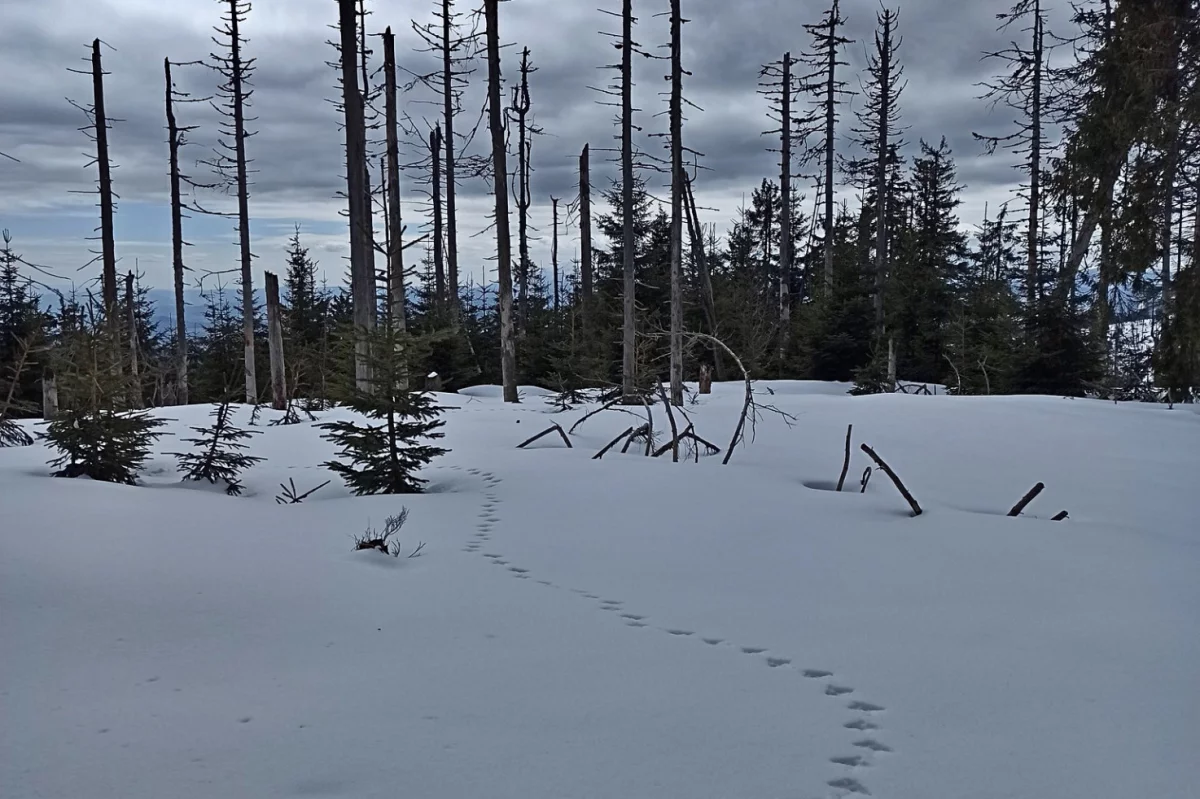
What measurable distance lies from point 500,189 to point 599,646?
1533 cm

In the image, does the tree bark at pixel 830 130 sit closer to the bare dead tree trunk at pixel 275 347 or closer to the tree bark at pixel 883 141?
the tree bark at pixel 883 141

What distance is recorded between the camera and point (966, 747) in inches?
96.0

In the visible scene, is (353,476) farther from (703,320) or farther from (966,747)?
(703,320)

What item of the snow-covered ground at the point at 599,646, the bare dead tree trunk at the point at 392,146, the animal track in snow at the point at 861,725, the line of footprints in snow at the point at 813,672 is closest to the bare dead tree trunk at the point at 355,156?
the bare dead tree trunk at the point at 392,146

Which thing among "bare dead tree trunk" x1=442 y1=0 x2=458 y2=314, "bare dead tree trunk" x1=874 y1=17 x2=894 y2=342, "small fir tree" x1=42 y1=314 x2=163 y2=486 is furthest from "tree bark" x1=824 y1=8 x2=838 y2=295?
"small fir tree" x1=42 y1=314 x2=163 y2=486

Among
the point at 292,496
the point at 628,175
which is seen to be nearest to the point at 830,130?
the point at 628,175

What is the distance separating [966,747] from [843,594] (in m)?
1.69

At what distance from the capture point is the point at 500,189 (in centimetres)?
1745

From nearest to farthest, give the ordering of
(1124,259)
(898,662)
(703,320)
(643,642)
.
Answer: (898,662), (643,642), (1124,259), (703,320)

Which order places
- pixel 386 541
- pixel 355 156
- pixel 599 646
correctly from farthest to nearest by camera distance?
pixel 355 156 → pixel 386 541 → pixel 599 646

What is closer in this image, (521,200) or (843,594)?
(843,594)

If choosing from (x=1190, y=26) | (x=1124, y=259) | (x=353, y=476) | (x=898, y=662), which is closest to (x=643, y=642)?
(x=898, y=662)

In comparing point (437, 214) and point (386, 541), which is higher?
point (437, 214)

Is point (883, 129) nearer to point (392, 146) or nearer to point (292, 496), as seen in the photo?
point (392, 146)
